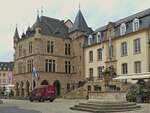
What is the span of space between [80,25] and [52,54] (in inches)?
310

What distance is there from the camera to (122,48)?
48.8 metres

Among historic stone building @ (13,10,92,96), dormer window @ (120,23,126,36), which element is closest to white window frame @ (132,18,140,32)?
dormer window @ (120,23,126,36)

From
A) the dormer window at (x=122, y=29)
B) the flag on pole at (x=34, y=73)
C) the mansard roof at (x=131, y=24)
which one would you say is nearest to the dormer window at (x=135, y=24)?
the mansard roof at (x=131, y=24)

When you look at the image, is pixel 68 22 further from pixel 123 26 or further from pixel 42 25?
pixel 123 26

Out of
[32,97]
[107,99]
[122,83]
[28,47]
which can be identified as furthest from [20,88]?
[107,99]

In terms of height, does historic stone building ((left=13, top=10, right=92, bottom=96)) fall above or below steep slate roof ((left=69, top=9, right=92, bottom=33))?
below

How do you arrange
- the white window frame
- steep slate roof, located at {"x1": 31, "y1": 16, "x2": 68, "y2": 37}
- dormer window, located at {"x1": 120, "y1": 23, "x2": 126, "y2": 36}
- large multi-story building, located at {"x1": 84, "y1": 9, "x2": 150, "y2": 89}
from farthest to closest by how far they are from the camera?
steep slate roof, located at {"x1": 31, "y1": 16, "x2": 68, "y2": 37}, dormer window, located at {"x1": 120, "y1": 23, "x2": 126, "y2": 36}, the white window frame, large multi-story building, located at {"x1": 84, "y1": 9, "x2": 150, "y2": 89}

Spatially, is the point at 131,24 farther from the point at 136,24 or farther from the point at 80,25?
the point at 80,25

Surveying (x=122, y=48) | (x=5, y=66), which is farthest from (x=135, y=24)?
(x=5, y=66)

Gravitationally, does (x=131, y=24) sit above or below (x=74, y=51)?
above

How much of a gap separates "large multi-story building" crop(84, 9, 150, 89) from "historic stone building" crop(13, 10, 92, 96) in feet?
13.0

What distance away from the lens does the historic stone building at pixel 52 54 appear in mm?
59250

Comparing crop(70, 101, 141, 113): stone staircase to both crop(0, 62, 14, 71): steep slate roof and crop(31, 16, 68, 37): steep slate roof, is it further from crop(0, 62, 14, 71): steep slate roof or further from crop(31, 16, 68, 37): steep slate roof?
crop(0, 62, 14, 71): steep slate roof

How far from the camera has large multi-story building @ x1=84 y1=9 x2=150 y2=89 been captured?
145ft
